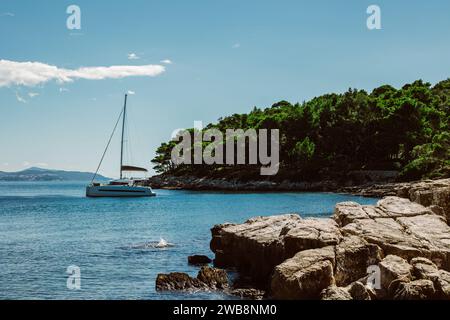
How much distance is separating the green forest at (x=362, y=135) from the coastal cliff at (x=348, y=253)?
55561 mm

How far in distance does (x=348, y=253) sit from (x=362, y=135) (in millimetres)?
87030

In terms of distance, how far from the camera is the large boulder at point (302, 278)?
16.4 m

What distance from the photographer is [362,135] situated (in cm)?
10188

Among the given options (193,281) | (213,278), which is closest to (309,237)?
(213,278)

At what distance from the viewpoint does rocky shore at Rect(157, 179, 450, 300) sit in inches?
639

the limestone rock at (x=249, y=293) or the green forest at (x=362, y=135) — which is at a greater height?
the green forest at (x=362, y=135)

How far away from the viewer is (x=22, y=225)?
48406mm

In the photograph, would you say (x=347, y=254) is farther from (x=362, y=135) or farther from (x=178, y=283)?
(x=362, y=135)

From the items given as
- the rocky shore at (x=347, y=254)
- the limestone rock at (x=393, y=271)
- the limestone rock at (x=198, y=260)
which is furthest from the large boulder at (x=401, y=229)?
the limestone rock at (x=198, y=260)

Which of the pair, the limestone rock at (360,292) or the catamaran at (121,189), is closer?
the limestone rock at (360,292)

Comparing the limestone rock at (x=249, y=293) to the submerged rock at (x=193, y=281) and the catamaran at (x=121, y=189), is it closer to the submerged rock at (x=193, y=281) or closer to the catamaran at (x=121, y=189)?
the submerged rock at (x=193, y=281)

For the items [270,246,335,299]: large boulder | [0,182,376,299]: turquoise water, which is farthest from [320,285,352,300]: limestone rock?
[0,182,376,299]: turquoise water
